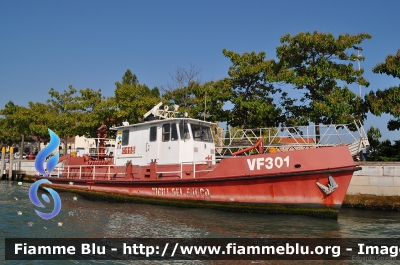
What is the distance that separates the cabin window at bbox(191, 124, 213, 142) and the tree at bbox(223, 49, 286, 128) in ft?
14.5

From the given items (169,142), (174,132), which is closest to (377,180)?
(174,132)

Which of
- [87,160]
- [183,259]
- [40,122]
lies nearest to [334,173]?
[183,259]

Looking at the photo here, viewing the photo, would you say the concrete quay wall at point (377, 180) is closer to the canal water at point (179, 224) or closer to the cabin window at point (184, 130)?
the canal water at point (179, 224)

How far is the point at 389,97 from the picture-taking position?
1536 cm

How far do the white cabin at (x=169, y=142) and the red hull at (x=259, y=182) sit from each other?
1.60ft

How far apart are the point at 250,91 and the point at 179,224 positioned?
10897 millimetres

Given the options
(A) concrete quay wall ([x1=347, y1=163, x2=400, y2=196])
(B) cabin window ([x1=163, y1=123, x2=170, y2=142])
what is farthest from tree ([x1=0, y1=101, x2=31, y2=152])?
(A) concrete quay wall ([x1=347, y1=163, x2=400, y2=196])

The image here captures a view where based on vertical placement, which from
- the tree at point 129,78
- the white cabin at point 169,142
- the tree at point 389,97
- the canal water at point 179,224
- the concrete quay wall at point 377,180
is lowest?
the canal water at point 179,224

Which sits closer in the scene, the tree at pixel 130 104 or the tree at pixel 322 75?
the tree at pixel 322 75

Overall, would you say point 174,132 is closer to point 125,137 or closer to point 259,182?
point 125,137

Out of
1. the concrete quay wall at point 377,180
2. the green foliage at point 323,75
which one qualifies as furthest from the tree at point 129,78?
the concrete quay wall at point 377,180

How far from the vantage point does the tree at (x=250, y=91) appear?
18469 mm

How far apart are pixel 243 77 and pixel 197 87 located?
3.11 metres

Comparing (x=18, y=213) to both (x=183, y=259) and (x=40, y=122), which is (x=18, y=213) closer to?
(x=183, y=259)
